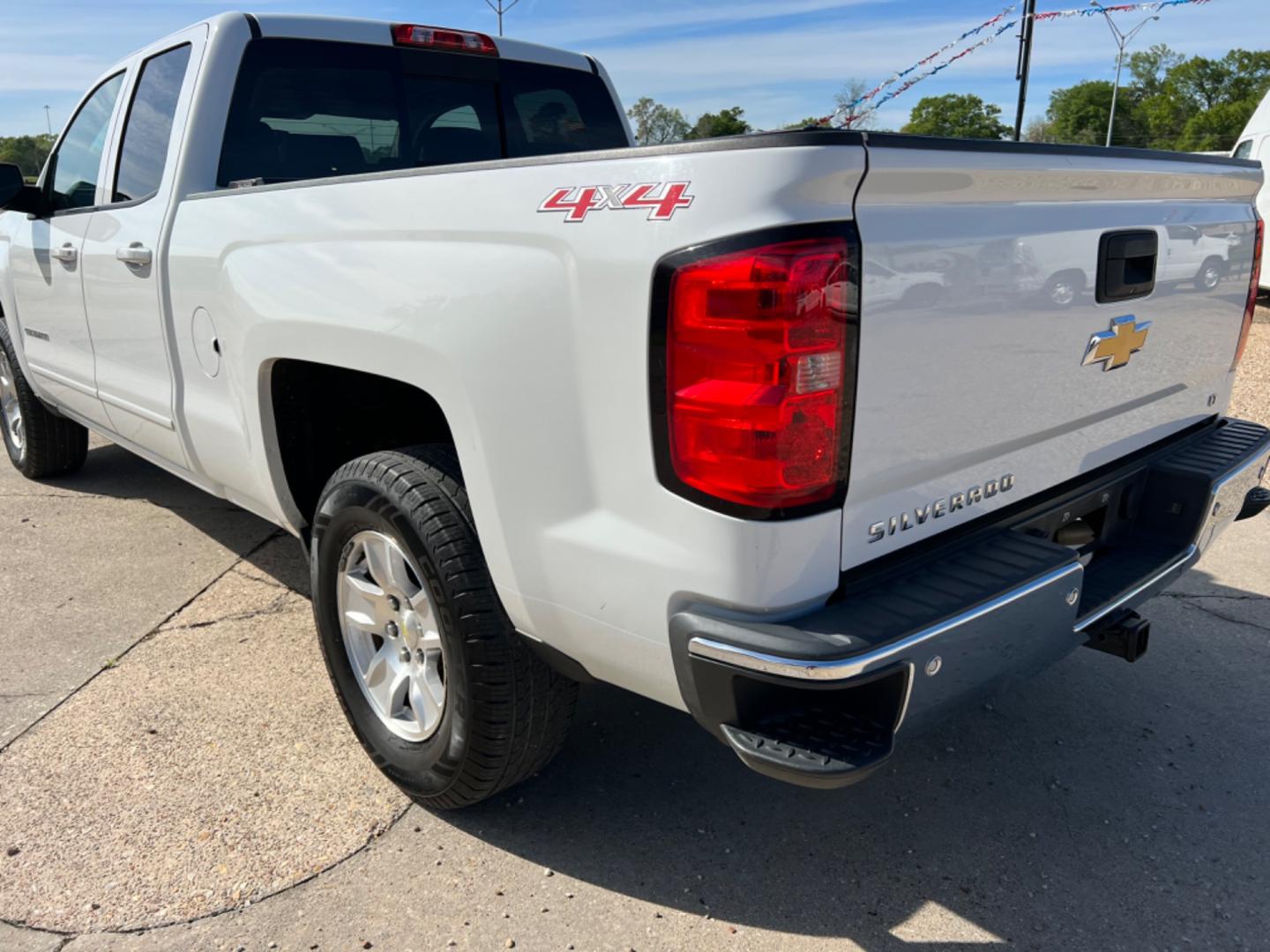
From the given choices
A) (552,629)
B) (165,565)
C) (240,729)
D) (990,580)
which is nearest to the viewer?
(990,580)

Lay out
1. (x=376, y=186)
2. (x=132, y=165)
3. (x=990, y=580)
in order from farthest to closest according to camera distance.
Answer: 1. (x=132, y=165)
2. (x=376, y=186)
3. (x=990, y=580)

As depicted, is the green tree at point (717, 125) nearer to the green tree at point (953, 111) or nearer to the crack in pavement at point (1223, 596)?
the crack in pavement at point (1223, 596)

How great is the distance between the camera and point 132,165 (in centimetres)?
373

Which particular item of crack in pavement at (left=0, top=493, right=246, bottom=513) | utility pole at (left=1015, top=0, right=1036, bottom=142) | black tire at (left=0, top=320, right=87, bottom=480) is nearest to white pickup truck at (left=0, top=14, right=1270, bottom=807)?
crack in pavement at (left=0, top=493, right=246, bottom=513)

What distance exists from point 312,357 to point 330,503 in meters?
0.37

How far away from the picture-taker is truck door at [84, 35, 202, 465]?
3.33 meters

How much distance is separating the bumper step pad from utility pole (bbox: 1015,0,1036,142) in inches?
367

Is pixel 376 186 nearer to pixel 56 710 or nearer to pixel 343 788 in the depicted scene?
pixel 343 788

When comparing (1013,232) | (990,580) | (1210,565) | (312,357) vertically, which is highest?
(1013,232)

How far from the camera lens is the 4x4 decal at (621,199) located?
1711 millimetres

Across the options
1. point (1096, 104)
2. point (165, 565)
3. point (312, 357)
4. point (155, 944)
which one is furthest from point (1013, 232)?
point (1096, 104)

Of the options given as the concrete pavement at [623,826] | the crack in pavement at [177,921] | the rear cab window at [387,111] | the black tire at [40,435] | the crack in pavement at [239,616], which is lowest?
the crack in pavement at [239,616]

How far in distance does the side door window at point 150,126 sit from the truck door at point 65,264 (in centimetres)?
21

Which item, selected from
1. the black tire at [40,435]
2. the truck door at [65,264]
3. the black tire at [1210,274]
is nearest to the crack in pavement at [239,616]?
the truck door at [65,264]
